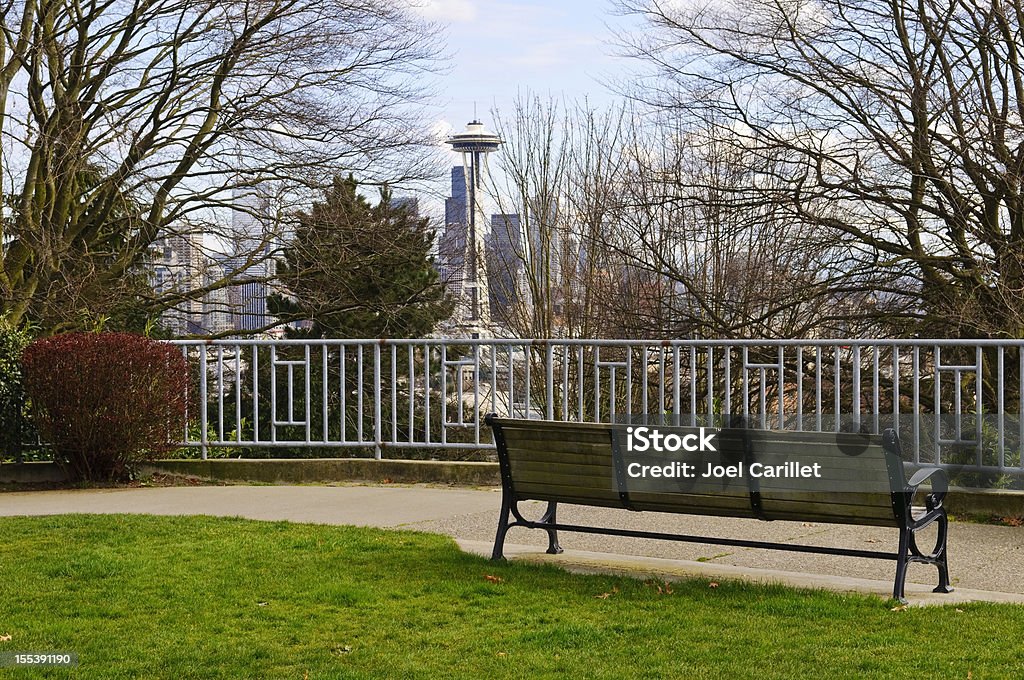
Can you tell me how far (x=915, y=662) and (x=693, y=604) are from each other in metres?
1.24

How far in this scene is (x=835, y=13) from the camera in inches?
565

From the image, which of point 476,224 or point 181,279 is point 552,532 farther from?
point 476,224

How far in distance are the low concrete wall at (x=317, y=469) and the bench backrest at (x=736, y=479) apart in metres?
3.86

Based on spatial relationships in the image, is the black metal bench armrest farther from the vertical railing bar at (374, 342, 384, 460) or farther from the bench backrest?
the vertical railing bar at (374, 342, 384, 460)

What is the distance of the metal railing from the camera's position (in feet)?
30.1

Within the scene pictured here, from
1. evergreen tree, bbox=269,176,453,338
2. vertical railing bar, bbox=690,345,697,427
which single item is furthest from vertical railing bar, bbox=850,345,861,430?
evergreen tree, bbox=269,176,453,338

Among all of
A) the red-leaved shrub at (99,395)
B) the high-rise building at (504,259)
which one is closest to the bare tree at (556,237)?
the high-rise building at (504,259)

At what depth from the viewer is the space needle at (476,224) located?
991 inches

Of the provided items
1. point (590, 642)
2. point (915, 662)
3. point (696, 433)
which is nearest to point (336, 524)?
point (696, 433)

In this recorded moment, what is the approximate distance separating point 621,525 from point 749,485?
2260 mm

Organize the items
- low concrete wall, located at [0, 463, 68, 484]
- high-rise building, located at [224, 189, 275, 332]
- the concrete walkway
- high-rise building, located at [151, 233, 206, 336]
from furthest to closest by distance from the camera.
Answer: high-rise building, located at [151, 233, 206, 336], high-rise building, located at [224, 189, 275, 332], low concrete wall, located at [0, 463, 68, 484], the concrete walkway

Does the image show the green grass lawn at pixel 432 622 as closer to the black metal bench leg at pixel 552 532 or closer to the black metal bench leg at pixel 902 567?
the black metal bench leg at pixel 902 567

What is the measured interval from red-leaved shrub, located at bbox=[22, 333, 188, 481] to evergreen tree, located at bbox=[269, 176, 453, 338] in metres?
7.62

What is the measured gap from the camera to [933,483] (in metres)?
6.12
